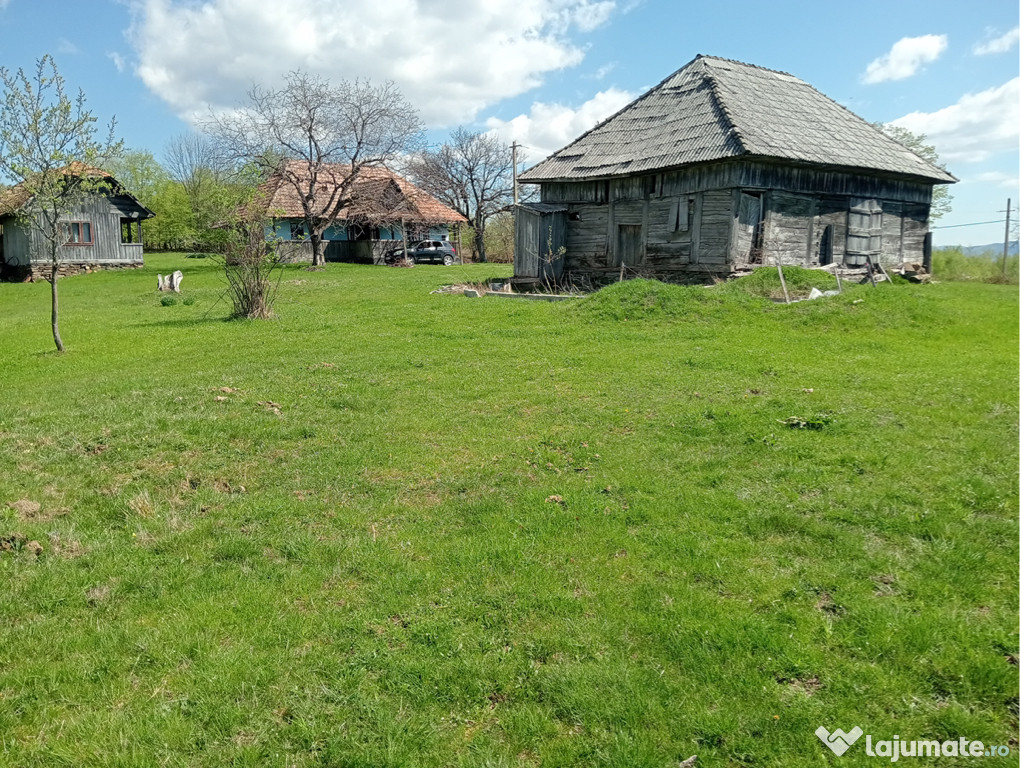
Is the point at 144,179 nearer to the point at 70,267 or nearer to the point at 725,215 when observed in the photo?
the point at 70,267

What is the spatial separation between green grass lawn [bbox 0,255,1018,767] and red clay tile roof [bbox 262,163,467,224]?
2897 cm

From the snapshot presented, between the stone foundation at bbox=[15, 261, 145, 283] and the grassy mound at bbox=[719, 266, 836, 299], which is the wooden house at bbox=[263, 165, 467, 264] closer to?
the stone foundation at bbox=[15, 261, 145, 283]

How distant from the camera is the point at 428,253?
41.3m

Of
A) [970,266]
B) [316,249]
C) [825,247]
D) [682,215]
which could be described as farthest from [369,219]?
[970,266]

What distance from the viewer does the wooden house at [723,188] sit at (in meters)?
19.0

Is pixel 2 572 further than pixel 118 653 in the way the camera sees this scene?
Yes

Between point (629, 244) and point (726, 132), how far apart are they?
14.8 ft

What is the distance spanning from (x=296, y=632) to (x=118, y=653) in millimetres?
953

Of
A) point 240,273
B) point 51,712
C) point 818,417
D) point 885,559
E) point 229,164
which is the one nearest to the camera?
point 51,712

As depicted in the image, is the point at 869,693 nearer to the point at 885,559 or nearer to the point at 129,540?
the point at 885,559

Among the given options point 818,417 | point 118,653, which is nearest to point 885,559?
point 818,417

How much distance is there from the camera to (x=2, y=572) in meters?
4.54

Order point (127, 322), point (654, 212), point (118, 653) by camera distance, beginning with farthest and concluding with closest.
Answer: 1. point (654, 212)
2. point (127, 322)
3. point (118, 653)

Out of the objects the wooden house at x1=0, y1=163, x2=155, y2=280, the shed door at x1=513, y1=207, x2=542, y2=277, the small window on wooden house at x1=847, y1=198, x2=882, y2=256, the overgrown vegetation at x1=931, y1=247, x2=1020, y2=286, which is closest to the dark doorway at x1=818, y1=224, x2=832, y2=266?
the small window on wooden house at x1=847, y1=198, x2=882, y2=256
